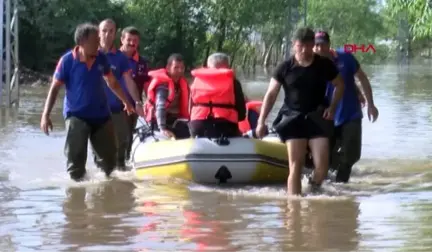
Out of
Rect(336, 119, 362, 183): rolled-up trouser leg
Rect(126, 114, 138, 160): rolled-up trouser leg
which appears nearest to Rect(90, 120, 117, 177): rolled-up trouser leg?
Rect(126, 114, 138, 160): rolled-up trouser leg

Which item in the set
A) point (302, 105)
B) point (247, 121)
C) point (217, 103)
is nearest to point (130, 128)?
point (247, 121)

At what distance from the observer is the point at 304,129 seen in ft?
30.1

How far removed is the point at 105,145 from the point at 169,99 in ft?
4.55

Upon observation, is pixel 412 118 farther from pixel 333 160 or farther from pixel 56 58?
pixel 56 58

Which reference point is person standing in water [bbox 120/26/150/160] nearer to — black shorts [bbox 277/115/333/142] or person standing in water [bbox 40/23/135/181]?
person standing in water [bbox 40/23/135/181]

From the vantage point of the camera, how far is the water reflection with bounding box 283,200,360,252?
7086 millimetres

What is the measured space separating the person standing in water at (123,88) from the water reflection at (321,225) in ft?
8.85

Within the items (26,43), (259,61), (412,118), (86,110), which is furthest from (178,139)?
(259,61)

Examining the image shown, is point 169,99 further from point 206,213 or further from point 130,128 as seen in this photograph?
point 206,213

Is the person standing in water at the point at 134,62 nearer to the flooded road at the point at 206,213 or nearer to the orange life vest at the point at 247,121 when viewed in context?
the flooded road at the point at 206,213

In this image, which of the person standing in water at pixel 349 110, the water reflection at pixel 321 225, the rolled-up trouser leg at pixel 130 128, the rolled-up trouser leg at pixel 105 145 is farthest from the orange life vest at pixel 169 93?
the water reflection at pixel 321 225

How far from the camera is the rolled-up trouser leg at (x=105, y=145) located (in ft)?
33.3

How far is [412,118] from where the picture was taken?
65.6ft

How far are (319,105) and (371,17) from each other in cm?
9588
